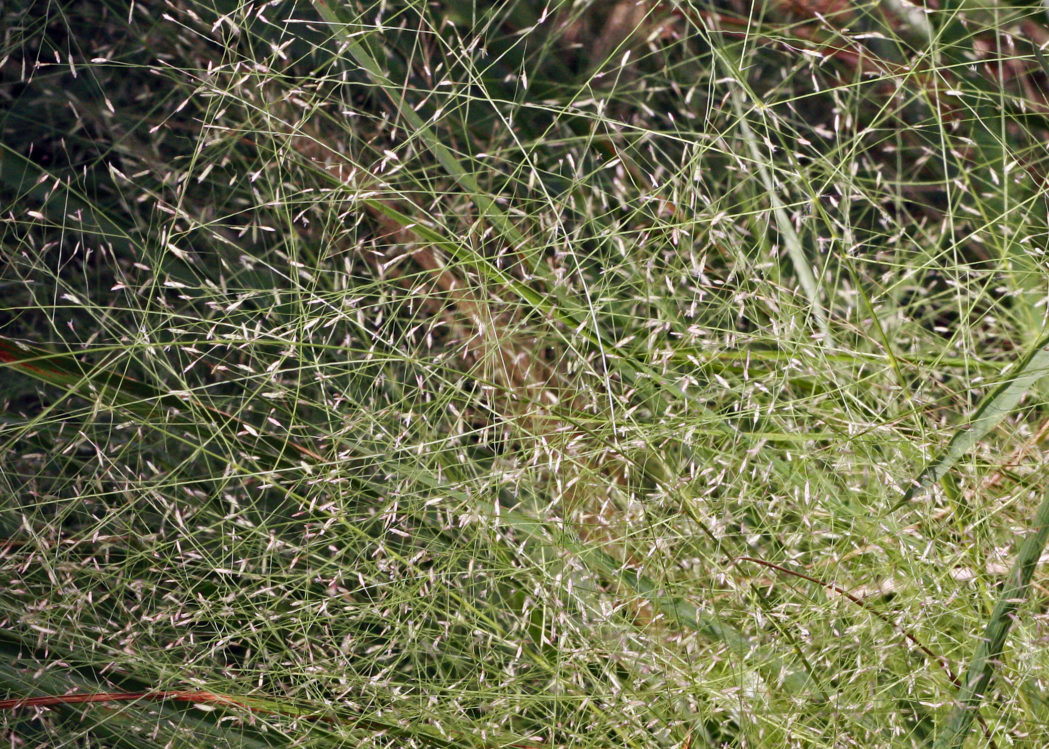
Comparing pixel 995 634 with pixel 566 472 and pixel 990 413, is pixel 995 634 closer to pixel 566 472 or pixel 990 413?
pixel 990 413

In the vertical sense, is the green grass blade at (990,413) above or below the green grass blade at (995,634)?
above

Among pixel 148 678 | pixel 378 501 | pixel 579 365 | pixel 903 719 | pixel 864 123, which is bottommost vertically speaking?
pixel 148 678

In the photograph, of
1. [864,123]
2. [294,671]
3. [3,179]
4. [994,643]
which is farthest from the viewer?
[864,123]

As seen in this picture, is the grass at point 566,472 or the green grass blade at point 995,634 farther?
the grass at point 566,472

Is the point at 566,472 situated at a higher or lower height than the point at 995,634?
lower

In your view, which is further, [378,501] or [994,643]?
[378,501]

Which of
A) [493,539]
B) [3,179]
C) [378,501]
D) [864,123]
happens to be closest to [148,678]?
[378,501]

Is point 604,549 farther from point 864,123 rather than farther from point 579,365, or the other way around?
point 864,123

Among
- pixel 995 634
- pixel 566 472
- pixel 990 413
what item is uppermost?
pixel 990 413

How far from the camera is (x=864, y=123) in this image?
1529 mm

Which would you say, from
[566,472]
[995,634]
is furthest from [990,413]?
[566,472]

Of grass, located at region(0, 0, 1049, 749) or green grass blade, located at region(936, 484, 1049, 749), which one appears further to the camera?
grass, located at region(0, 0, 1049, 749)

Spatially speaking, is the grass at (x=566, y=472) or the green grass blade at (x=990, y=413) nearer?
the green grass blade at (x=990, y=413)

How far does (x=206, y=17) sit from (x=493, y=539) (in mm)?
850
